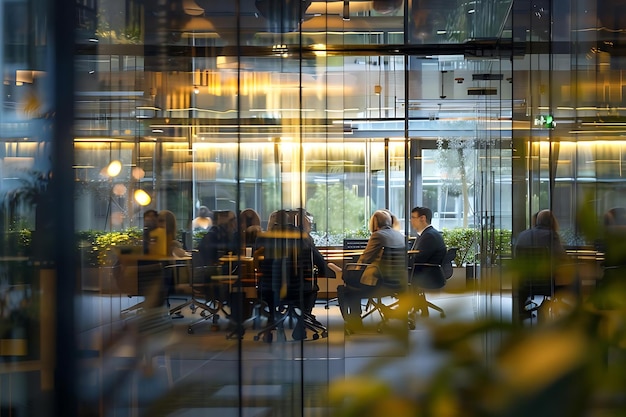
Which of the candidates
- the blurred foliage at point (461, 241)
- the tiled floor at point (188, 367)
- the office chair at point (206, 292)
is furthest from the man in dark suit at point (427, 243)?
the office chair at point (206, 292)

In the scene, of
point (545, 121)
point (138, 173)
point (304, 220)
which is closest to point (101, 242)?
point (138, 173)

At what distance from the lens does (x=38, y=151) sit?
2756 millimetres

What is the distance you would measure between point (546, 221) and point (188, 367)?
266 cm

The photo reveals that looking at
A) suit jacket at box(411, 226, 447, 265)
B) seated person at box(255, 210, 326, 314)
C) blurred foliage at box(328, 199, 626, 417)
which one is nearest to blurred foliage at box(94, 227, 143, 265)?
seated person at box(255, 210, 326, 314)

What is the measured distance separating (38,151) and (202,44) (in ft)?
3.63

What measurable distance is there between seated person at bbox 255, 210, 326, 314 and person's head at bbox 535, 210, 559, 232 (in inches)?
56.3

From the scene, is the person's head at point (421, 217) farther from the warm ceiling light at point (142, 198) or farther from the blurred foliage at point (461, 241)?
the warm ceiling light at point (142, 198)

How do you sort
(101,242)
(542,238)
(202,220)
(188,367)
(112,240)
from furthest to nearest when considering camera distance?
(542,238), (202,220), (188,367), (112,240), (101,242)

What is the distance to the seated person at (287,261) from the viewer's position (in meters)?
4.16

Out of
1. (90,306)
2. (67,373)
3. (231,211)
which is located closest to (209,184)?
(231,211)

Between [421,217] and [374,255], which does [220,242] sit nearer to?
[374,255]

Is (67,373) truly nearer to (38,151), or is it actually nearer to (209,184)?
(38,151)

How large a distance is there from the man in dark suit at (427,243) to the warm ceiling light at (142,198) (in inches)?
276

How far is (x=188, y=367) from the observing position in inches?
Result: 140
